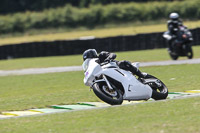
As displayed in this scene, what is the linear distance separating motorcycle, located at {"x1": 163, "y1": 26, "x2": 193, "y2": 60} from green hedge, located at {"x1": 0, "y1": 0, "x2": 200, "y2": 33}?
2207 centimetres

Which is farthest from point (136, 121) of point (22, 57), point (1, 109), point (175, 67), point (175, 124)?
point (22, 57)

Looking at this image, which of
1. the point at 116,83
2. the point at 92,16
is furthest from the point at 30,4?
the point at 116,83

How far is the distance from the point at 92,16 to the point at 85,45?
55.4 ft

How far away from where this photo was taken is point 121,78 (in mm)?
9133

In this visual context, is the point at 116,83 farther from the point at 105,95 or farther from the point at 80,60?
the point at 80,60

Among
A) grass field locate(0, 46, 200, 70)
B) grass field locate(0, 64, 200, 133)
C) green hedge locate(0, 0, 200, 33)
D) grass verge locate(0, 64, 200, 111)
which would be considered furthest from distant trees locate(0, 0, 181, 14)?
grass field locate(0, 64, 200, 133)

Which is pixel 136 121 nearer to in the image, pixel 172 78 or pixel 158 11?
pixel 172 78

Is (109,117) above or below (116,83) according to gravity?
below

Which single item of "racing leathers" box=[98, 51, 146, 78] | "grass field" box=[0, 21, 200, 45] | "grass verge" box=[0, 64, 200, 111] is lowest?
"grass field" box=[0, 21, 200, 45]

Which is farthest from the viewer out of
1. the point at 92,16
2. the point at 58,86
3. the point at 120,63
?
the point at 92,16

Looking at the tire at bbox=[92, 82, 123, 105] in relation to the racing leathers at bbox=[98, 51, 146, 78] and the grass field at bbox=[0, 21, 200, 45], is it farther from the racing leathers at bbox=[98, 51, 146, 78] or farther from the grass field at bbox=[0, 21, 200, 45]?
the grass field at bbox=[0, 21, 200, 45]

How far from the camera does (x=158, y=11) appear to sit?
4381 centimetres

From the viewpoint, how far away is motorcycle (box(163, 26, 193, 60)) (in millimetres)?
19438

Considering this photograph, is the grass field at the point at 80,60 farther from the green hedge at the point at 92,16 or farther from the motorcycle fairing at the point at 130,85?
the green hedge at the point at 92,16
